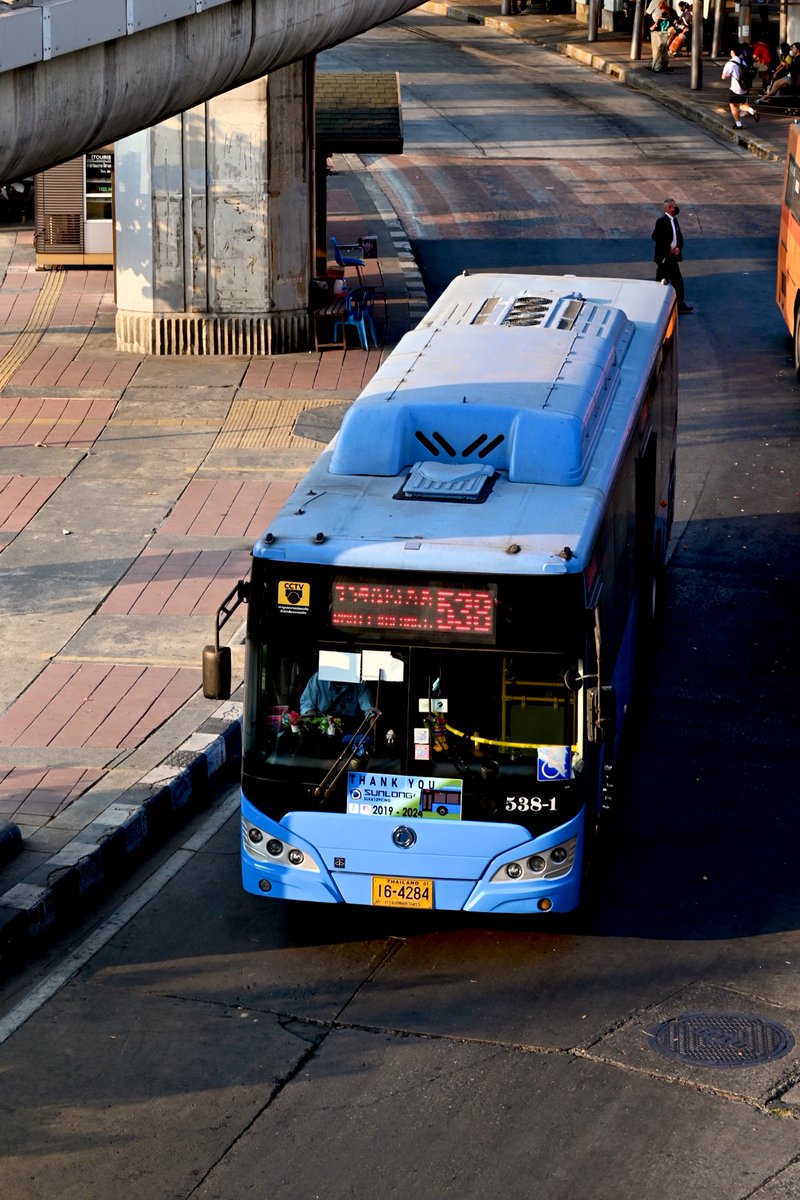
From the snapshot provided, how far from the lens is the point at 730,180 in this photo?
3828cm

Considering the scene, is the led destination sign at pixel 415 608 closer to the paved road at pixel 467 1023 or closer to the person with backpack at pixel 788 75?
the paved road at pixel 467 1023

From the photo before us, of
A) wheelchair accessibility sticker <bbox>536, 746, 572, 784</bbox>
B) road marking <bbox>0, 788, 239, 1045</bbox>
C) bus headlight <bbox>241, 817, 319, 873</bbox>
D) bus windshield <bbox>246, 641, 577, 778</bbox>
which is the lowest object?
road marking <bbox>0, 788, 239, 1045</bbox>

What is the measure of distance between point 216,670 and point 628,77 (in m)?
41.3

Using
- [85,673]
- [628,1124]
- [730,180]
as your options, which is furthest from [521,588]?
[730,180]

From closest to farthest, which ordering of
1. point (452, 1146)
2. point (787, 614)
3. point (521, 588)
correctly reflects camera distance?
point (452, 1146) < point (521, 588) < point (787, 614)

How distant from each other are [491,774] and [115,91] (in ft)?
24.2

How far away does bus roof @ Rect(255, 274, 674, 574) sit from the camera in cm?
1118

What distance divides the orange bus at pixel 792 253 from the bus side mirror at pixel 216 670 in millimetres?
15808

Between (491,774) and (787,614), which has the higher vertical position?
(491,774)

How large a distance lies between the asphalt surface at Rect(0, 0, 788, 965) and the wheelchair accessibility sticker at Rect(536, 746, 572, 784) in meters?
3.26

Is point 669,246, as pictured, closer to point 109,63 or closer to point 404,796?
point 109,63

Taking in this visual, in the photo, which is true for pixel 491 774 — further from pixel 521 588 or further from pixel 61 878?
pixel 61 878

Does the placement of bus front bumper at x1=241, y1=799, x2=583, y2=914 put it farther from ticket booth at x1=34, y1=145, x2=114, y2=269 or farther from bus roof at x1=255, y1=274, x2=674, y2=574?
ticket booth at x1=34, y1=145, x2=114, y2=269

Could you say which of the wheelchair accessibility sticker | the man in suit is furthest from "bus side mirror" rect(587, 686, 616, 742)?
the man in suit
